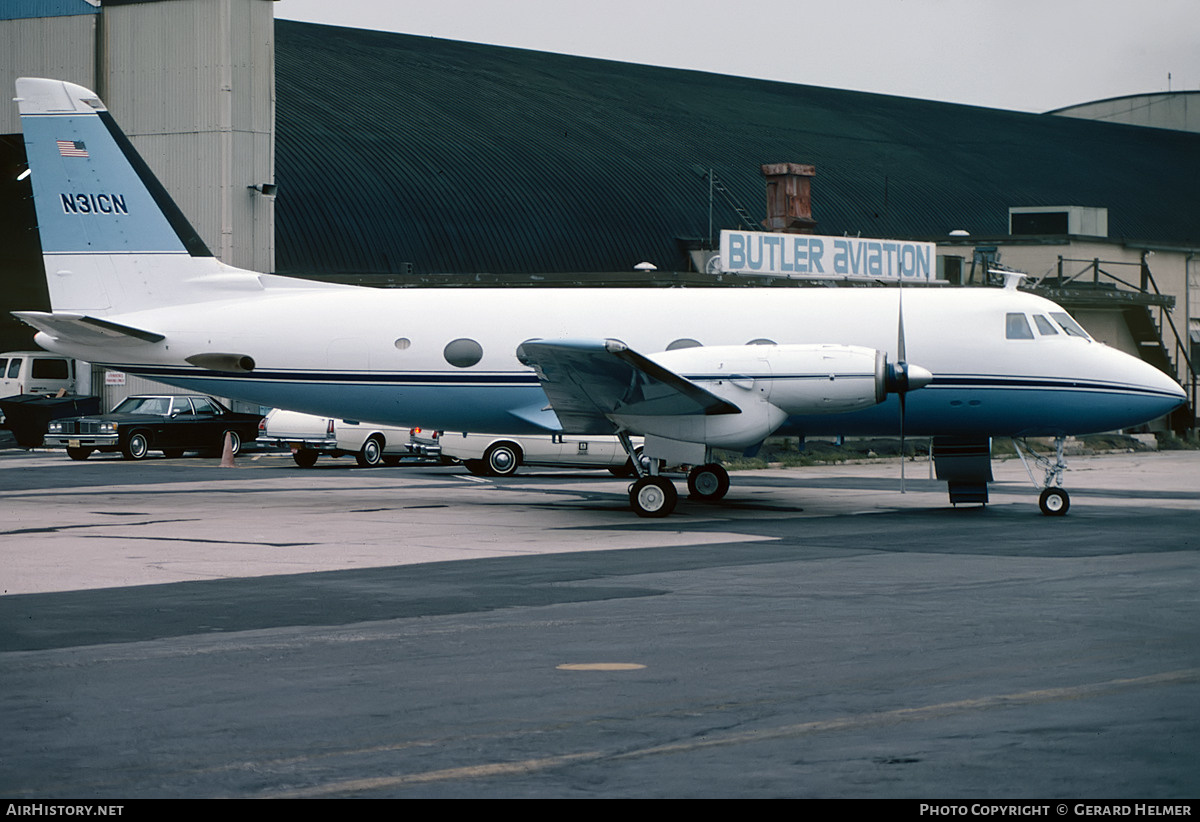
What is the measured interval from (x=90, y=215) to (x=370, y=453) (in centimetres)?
1181

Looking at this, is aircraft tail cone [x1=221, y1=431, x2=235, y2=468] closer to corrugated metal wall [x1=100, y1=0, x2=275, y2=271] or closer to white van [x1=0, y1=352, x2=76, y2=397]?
corrugated metal wall [x1=100, y1=0, x2=275, y2=271]

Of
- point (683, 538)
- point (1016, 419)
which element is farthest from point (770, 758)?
point (1016, 419)

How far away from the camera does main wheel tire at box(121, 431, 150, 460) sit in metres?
38.1

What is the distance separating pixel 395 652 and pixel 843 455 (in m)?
31.4

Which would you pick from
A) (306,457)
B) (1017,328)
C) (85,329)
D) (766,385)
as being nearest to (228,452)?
(306,457)

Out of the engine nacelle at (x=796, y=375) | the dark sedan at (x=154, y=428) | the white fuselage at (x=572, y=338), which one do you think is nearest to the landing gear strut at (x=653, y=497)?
the engine nacelle at (x=796, y=375)

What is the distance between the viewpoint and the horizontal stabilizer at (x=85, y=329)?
78.4 ft

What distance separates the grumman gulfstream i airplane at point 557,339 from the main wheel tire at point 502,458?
7.54 m

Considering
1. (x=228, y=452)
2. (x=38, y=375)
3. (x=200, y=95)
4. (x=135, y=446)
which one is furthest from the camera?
(x=38, y=375)

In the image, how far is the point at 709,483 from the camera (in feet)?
82.9

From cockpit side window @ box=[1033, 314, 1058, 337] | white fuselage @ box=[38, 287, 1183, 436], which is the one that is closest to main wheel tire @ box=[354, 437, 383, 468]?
white fuselage @ box=[38, 287, 1183, 436]

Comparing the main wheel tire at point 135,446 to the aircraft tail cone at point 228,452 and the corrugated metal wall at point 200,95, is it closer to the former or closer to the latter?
the aircraft tail cone at point 228,452

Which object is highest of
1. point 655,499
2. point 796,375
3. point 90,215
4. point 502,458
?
point 90,215

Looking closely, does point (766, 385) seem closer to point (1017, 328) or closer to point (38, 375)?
point (1017, 328)
